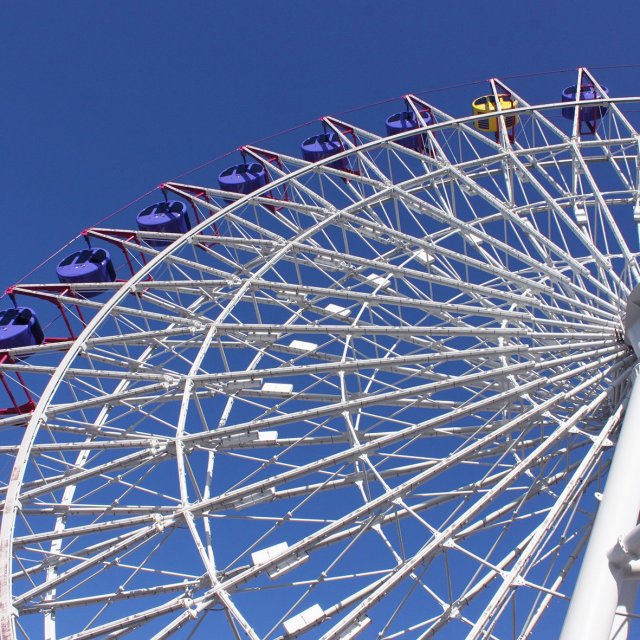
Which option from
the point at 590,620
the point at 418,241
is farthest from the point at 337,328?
the point at 590,620

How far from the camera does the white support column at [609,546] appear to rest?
9.73m

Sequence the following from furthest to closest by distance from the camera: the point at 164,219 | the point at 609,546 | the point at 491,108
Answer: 1. the point at 491,108
2. the point at 164,219
3. the point at 609,546

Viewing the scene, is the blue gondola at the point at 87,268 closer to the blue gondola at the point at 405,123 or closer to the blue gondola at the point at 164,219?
the blue gondola at the point at 164,219

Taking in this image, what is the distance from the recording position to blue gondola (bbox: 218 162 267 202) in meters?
25.5

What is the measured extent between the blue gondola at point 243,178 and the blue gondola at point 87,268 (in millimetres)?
4492

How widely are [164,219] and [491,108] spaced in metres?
11.2

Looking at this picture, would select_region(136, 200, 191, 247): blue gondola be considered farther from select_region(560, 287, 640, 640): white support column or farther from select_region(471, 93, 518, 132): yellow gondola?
select_region(560, 287, 640, 640): white support column

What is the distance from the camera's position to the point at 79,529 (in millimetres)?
14094

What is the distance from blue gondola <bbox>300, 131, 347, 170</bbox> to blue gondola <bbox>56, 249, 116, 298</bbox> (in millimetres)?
7306

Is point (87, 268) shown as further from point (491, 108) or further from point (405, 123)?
point (491, 108)

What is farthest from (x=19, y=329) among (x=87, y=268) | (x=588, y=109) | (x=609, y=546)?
(x=588, y=109)

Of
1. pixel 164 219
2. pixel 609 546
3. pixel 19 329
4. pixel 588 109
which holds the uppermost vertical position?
pixel 164 219

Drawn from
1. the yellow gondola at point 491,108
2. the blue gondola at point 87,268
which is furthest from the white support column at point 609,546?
the blue gondola at point 87,268

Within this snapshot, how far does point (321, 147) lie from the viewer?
26312 millimetres
